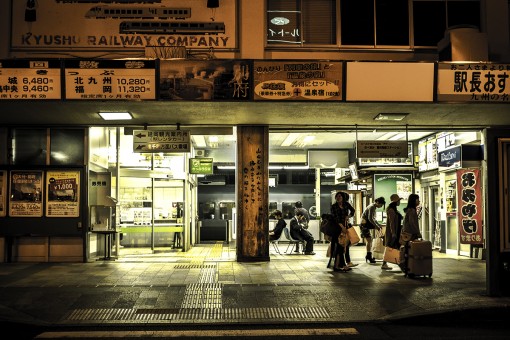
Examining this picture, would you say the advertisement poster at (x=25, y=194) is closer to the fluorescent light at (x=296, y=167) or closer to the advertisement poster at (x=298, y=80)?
the advertisement poster at (x=298, y=80)

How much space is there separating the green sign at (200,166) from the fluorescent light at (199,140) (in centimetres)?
86

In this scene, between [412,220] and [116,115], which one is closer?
[412,220]

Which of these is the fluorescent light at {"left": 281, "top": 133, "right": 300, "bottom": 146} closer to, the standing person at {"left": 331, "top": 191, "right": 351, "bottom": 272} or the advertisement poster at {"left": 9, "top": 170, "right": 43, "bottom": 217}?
the standing person at {"left": 331, "top": 191, "right": 351, "bottom": 272}

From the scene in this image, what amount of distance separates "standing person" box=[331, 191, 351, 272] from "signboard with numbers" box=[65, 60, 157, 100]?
4.89 metres

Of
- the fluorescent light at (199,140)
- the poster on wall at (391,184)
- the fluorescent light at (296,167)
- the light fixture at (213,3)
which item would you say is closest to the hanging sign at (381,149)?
the light fixture at (213,3)

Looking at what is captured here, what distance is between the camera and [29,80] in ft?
36.8

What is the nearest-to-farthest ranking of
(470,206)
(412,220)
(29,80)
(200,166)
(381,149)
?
(29,80)
(412,220)
(381,149)
(470,206)
(200,166)

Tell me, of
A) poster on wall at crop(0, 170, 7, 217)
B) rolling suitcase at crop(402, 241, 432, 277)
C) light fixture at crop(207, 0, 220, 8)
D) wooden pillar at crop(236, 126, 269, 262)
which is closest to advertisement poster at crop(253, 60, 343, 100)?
light fixture at crop(207, 0, 220, 8)

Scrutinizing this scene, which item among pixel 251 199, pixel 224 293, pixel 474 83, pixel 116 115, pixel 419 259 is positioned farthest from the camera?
pixel 251 199

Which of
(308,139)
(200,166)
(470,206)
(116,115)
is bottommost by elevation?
(470,206)

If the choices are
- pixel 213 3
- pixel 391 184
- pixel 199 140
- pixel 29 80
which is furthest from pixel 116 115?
pixel 391 184

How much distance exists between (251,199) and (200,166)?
4.11m

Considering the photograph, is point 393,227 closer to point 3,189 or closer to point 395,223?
point 395,223

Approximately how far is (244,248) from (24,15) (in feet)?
25.0
